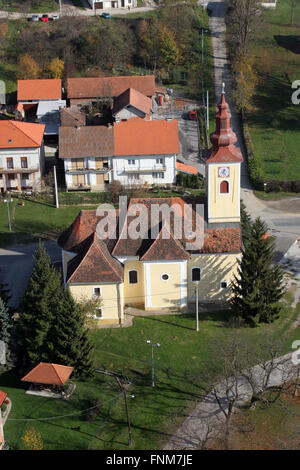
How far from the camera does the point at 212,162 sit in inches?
2073

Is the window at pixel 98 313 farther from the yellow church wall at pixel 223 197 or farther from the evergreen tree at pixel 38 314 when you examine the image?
the yellow church wall at pixel 223 197

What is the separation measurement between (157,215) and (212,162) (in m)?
5.93

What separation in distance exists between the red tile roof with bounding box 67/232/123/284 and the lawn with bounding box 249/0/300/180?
32.6m

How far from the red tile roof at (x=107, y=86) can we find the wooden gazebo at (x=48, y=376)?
52358mm

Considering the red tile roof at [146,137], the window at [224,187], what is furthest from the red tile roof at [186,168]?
the window at [224,187]

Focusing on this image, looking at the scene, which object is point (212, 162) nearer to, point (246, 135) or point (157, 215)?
point (157, 215)

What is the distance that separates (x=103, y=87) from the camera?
9119cm

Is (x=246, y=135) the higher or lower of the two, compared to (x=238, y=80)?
lower

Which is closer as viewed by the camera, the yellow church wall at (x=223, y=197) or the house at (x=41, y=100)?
the yellow church wall at (x=223, y=197)

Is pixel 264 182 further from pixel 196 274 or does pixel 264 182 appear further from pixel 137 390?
pixel 137 390

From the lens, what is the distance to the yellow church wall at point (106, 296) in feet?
168

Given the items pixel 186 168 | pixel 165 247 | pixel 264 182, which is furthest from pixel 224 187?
pixel 186 168

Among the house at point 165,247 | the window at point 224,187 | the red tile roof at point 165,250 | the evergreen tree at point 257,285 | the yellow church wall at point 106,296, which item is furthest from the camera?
the window at point 224,187
